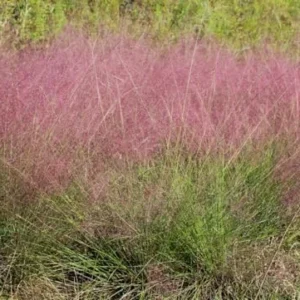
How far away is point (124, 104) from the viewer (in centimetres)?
347

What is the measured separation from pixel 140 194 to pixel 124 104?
24.1 inches

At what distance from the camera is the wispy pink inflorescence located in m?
3.17

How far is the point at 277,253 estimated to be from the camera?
3.00 metres

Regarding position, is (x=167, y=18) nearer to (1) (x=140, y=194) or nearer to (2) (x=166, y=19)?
(2) (x=166, y=19)

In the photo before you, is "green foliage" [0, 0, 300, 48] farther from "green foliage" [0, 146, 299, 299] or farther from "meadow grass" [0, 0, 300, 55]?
"green foliage" [0, 146, 299, 299]

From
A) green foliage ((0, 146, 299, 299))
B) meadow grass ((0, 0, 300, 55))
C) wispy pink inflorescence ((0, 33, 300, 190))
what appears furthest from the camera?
meadow grass ((0, 0, 300, 55))

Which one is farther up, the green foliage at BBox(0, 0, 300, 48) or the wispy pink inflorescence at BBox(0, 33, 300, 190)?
the wispy pink inflorescence at BBox(0, 33, 300, 190)

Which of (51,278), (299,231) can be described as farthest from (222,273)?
(51,278)

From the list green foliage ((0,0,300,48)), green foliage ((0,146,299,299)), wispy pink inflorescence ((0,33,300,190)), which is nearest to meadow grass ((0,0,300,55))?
green foliage ((0,0,300,48))

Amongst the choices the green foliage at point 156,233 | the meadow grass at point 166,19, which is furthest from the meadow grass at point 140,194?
the meadow grass at point 166,19

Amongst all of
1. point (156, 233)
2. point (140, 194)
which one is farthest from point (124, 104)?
point (156, 233)

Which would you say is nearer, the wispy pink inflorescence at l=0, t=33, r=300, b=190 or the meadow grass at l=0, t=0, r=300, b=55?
the wispy pink inflorescence at l=0, t=33, r=300, b=190

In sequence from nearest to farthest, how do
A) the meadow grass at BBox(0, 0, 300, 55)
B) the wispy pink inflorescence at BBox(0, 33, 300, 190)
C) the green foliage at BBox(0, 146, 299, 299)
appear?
1. the green foliage at BBox(0, 146, 299, 299)
2. the wispy pink inflorescence at BBox(0, 33, 300, 190)
3. the meadow grass at BBox(0, 0, 300, 55)

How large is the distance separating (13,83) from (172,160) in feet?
2.54
